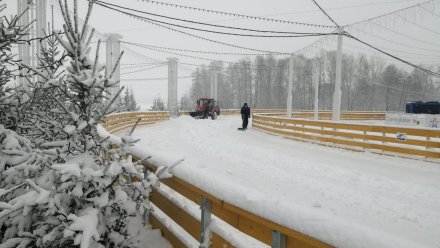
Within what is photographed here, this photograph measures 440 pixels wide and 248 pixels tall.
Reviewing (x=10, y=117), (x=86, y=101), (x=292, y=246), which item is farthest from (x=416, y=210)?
(x=10, y=117)

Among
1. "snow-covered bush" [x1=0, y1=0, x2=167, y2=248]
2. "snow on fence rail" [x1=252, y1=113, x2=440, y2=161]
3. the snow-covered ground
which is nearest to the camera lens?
the snow-covered ground

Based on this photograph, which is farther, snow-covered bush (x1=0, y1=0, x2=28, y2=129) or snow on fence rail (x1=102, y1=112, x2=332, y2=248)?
snow-covered bush (x1=0, y1=0, x2=28, y2=129)

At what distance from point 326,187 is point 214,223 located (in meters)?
6.28

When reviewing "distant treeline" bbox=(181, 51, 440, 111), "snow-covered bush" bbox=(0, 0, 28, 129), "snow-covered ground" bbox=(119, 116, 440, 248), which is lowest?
"snow-covered ground" bbox=(119, 116, 440, 248)

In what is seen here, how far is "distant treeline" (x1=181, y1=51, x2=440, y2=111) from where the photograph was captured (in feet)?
284

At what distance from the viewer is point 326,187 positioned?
8367mm

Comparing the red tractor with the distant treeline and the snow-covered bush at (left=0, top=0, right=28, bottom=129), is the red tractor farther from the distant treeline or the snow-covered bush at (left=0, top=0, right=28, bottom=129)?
the distant treeline

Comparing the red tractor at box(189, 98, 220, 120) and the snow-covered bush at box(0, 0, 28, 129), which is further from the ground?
the snow-covered bush at box(0, 0, 28, 129)

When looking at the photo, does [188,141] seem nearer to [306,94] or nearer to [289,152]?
[289,152]

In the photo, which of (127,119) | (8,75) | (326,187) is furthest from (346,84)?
(8,75)

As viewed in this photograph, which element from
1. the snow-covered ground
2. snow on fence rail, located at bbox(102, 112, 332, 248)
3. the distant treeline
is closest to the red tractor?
the snow-covered ground

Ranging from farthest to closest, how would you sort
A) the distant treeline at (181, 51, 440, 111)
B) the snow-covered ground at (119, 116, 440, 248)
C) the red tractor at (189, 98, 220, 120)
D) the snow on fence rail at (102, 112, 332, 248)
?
the distant treeline at (181, 51, 440, 111)
the red tractor at (189, 98, 220, 120)
the snow on fence rail at (102, 112, 332, 248)
the snow-covered ground at (119, 116, 440, 248)

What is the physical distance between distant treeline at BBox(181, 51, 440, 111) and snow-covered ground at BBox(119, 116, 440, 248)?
7211cm

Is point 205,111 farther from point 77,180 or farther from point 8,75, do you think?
point 77,180
